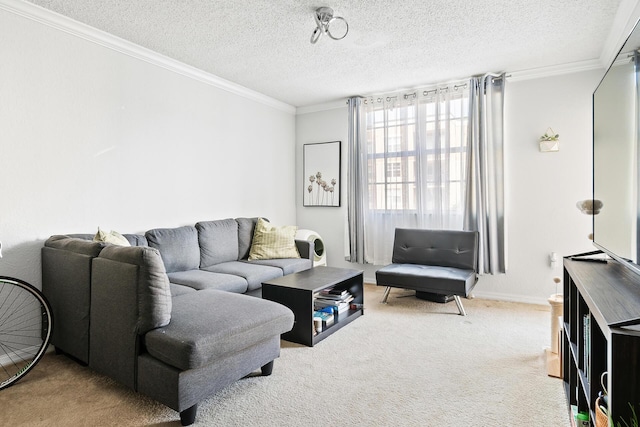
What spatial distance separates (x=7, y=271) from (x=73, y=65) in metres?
1.62

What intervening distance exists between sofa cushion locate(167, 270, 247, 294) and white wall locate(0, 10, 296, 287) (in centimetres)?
66

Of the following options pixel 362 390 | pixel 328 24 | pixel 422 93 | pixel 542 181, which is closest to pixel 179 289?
pixel 362 390

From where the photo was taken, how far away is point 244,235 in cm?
419

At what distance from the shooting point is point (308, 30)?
296cm

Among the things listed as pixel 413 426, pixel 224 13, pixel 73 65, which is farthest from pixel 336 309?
pixel 73 65

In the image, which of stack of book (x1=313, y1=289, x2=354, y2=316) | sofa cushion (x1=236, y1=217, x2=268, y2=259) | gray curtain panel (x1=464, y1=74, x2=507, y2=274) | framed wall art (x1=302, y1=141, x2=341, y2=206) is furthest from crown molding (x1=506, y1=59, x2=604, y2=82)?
sofa cushion (x1=236, y1=217, x2=268, y2=259)

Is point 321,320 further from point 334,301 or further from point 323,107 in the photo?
point 323,107

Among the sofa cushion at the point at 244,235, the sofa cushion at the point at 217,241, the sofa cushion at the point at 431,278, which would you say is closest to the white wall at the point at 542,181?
the sofa cushion at the point at 431,278

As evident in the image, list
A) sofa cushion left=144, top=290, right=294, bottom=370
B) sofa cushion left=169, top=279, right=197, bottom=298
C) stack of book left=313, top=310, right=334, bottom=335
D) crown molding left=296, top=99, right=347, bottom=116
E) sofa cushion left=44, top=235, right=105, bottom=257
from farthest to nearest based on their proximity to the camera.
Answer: crown molding left=296, top=99, right=347, bottom=116, stack of book left=313, top=310, right=334, bottom=335, sofa cushion left=169, top=279, right=197, bottom=298, sofa cushion left=44, top=235, right=105, bottom=257, sofa cushion left=144, top=290, right=294, bottom=370

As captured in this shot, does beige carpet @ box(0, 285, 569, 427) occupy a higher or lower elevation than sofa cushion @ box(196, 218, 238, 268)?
lower

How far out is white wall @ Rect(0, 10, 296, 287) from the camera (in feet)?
8.40

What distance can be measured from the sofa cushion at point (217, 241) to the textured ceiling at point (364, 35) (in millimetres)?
1651

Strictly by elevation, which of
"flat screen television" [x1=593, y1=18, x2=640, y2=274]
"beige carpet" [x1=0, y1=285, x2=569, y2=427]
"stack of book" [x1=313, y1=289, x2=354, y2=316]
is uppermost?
"flat screen television" [x1=593, y1=18, x2=640, y2=274]

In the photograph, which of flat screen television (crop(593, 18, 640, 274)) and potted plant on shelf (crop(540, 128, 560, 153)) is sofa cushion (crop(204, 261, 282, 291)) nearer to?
flat screen television (crop(593, 18, 640, 274))
